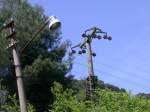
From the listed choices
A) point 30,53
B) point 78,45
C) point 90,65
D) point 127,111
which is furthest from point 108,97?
point 30,53

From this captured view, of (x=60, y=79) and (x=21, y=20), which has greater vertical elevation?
(x=21, y=20)

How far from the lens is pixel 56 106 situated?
28.8 meters

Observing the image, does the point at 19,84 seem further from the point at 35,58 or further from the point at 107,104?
the point at 35,58

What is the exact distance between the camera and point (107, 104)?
27.2m

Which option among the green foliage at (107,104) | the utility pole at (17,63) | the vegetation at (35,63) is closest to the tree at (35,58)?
the vegetation at (35,63)

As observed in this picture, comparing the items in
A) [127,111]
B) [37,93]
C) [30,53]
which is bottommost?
[127,111]

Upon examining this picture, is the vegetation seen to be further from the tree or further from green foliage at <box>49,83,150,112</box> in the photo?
green foliage at <box>49,83,150,112</box>

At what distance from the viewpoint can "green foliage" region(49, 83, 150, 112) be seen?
2681 cm

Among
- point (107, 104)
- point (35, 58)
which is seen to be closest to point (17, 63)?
point (107, 104)

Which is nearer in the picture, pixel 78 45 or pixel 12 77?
pixel 78 45

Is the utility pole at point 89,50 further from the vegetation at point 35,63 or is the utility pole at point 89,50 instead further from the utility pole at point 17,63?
the utility pole at point 17,63

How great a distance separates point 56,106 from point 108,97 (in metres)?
2.46

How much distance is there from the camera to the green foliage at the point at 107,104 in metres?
26.8

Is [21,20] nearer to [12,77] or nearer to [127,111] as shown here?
[12,77]
